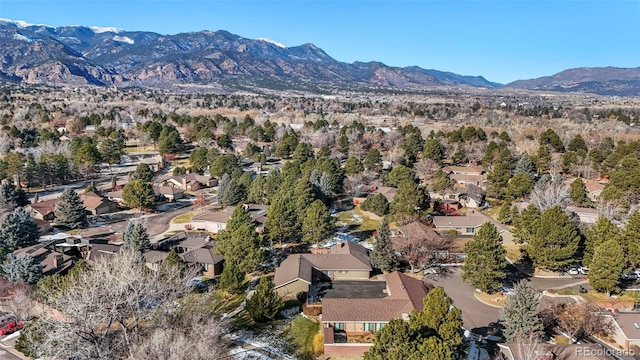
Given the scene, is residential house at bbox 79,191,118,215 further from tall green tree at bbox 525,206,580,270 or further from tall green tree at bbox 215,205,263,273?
tall green tree at bbox 525,206,580,270

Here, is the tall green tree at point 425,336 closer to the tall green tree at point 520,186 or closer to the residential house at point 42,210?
the tall green tree at point 520,186

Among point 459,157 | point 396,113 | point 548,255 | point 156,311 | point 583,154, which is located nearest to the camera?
point 156,311

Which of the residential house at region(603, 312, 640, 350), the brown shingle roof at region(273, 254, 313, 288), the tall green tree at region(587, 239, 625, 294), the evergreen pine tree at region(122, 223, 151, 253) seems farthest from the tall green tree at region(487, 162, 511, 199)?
the evergreen pine tree at region(122, 223, 151, 253)

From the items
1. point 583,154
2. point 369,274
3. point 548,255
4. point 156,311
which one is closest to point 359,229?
point 369,274

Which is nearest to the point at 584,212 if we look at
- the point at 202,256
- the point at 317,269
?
the point at 317,269

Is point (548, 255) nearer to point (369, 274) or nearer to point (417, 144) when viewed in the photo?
point (369, 274)

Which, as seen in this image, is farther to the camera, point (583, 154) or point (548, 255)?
point (583, 154)
